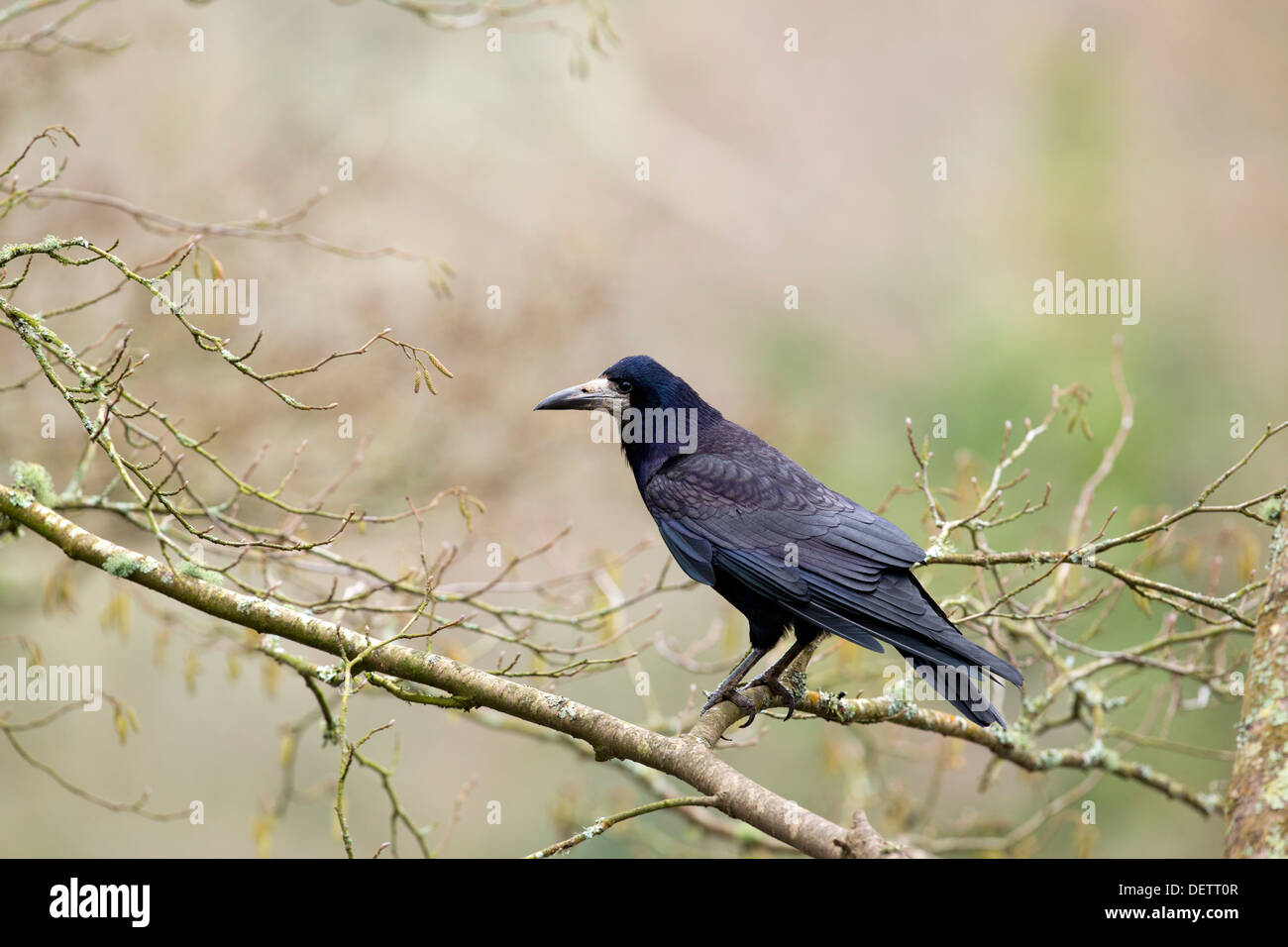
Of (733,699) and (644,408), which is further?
(644,408)

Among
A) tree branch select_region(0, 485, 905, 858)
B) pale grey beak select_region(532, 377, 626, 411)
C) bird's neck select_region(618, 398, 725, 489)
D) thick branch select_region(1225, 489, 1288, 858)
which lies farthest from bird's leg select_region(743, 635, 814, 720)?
thick branch select_region(1225, 489, 1288, 858)

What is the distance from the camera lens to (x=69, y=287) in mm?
5297

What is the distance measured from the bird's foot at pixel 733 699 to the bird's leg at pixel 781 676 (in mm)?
110

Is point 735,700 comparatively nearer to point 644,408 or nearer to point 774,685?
point 774,685

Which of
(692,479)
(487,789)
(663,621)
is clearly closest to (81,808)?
(487,789)

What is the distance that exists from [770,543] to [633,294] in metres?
7.88

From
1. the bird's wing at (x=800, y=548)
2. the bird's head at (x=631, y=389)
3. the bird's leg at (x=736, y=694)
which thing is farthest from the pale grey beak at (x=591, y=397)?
the bird's leg at (x=736, y=694)

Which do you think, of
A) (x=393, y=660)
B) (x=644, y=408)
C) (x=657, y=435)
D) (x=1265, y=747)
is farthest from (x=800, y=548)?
(x=1265, y=747)

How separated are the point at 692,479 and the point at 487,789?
7.34m

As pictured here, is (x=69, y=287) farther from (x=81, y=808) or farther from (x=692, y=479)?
(x=81, y=808)

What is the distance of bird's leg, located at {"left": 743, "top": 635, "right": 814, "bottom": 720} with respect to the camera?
352 centimetres

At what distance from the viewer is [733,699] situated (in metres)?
3.39

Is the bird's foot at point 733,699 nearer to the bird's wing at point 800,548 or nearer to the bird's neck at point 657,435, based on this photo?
the bird's wing at point 800,548

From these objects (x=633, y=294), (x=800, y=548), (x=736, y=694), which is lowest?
(x=736, y=694)
